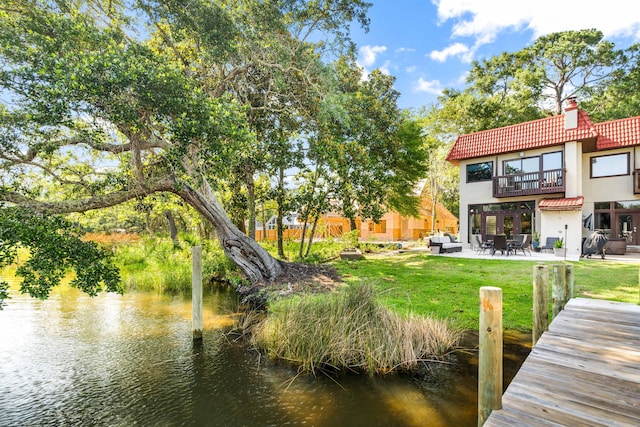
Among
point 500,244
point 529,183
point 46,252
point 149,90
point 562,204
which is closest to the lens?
point 46,252

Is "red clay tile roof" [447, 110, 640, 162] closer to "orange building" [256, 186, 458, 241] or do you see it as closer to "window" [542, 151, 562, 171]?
"window" [542, 151, 562, 171]

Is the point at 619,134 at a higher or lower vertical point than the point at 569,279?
higher

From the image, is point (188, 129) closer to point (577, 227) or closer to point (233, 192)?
point (233, 192)

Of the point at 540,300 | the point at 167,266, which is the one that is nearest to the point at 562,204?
the point at 540,300

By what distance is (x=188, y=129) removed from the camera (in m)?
5.86

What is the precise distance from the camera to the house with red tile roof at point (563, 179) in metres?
15.1

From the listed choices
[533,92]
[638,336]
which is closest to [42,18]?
[638,336]

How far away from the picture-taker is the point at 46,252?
4.70m

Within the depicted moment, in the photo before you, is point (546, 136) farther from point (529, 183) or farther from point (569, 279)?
point (569, 279)

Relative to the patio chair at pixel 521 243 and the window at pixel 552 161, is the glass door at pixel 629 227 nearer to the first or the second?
the window at pixel 552 161

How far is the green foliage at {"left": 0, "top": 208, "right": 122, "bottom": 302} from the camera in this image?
4102 millimetres

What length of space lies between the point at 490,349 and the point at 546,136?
56.5ft

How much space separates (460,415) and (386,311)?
2.01m

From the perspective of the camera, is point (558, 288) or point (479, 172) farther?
point (479, 172)
